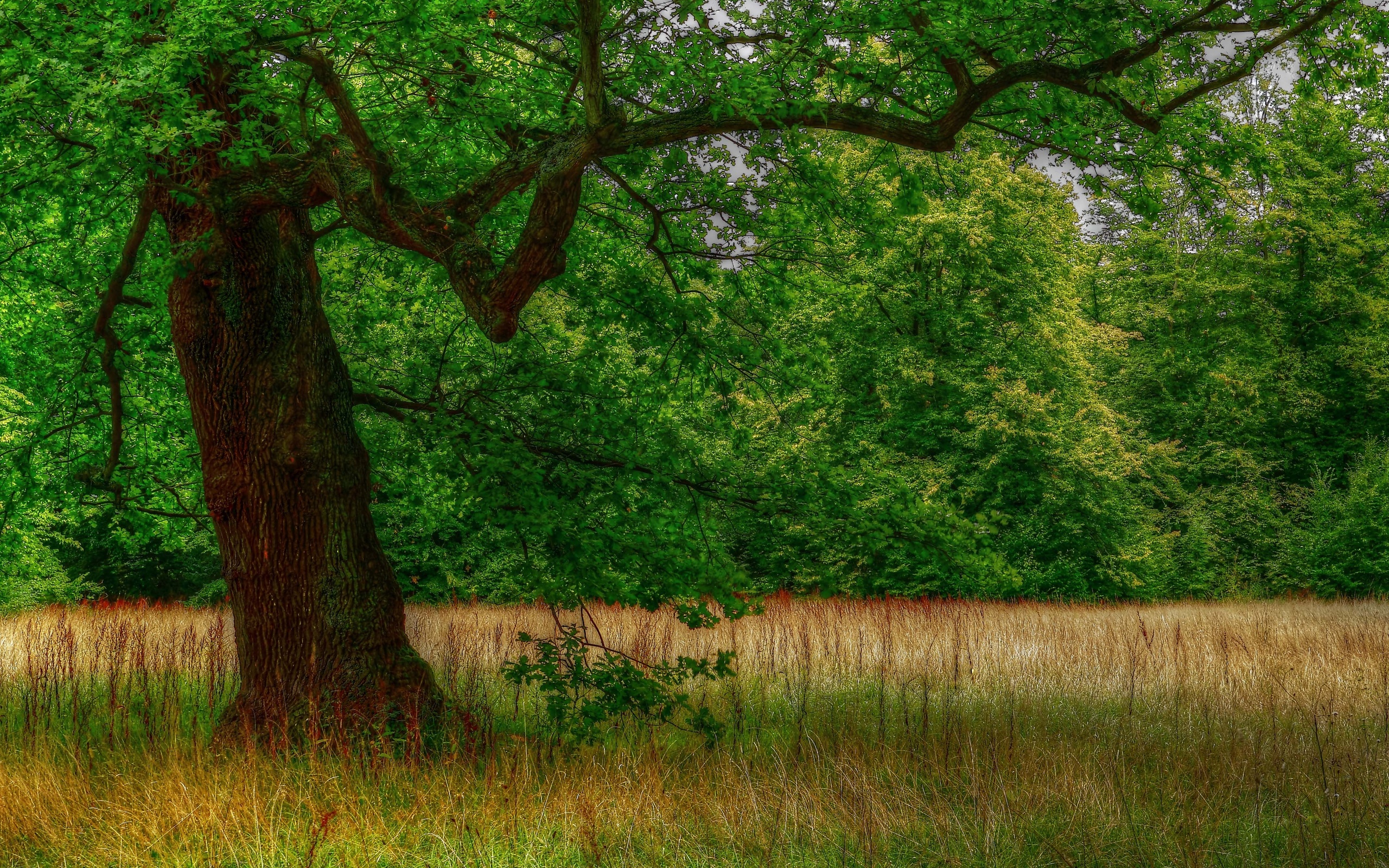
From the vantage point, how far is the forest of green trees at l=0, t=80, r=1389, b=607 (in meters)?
6.25

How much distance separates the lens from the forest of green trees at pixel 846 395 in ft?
20.5

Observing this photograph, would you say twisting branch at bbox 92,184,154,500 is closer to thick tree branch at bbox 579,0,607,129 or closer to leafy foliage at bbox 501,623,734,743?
thick tree branch at bbox 579,0,607,129

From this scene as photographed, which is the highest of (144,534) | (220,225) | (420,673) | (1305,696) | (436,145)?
(436,145)

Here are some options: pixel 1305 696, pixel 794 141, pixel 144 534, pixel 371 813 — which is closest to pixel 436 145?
pixel 794 141

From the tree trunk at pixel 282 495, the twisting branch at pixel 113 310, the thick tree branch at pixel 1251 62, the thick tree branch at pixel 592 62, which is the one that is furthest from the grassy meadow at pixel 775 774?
the thick tree branch at pixel 1251 62

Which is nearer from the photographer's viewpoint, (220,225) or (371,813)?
(371,813)

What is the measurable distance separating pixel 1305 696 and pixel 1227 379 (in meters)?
17.1

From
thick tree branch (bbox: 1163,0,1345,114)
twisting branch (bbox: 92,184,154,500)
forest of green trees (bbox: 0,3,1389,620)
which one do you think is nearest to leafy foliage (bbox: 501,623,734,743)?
forest of green trees (bbox: 0,3,1389,620)

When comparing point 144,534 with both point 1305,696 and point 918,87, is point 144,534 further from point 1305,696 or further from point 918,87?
point 1305,696

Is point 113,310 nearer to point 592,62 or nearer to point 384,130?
point 384,130

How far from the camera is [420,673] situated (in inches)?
245

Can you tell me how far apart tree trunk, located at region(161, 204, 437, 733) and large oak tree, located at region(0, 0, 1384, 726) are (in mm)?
17

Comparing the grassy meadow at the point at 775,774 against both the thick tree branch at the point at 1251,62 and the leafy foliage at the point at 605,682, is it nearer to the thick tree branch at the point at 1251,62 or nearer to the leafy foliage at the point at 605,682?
the leafy foliage at the point at 605,682

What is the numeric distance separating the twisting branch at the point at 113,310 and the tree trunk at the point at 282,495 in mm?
191
